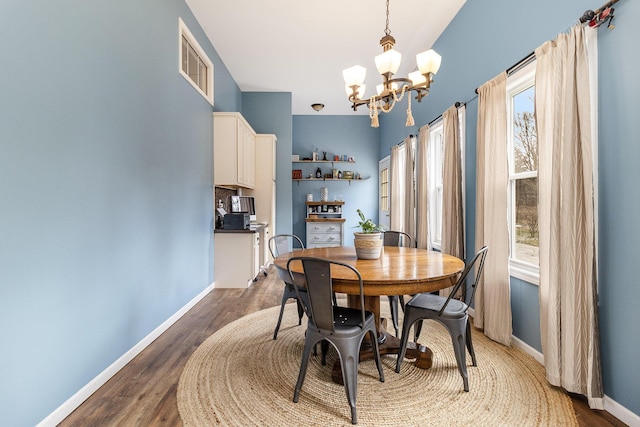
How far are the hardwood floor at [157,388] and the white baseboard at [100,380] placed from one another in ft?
0.09

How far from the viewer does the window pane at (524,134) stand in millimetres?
2498

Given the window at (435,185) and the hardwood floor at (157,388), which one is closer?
the hardwood floor at (157,388)

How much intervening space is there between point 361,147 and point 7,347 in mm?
6685

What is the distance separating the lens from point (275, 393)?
6.03 feet

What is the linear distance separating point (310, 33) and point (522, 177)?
289cm

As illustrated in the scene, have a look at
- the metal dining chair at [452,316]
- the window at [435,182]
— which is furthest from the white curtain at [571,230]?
the window at [435,182]

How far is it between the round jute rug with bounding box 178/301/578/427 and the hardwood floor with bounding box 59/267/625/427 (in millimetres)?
71

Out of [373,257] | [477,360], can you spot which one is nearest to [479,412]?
[477,360]

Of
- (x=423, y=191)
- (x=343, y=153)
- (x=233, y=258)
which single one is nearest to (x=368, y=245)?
(x=423, y=191)

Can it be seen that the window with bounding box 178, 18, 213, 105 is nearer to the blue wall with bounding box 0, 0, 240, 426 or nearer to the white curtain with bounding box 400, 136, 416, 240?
the blue wall with bounding box 0, 0, 240, 426

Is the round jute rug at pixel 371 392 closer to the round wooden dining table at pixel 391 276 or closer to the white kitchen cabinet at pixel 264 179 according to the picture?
the round wooden dining table at pixel 391 276

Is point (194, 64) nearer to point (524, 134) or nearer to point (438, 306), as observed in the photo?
point (524, 134)

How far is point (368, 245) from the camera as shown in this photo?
86.7 inches

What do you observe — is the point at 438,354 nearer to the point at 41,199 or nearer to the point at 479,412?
the point at 479,412
